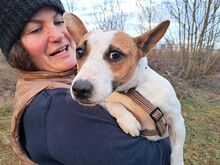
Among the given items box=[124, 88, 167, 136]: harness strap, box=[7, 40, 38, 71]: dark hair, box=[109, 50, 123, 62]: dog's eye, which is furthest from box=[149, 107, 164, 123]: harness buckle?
box=[7, 40, 38, 71]: dark hair

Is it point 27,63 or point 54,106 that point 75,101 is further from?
point 27,63

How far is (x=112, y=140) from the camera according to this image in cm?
166

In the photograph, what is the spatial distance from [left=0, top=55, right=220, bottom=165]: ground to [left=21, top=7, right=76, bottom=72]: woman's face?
2613mm

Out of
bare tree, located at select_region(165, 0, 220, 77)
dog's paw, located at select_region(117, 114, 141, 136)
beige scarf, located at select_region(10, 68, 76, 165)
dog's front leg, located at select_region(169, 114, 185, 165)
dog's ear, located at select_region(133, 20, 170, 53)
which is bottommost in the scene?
bare tree, located at select_region(165, 0, 220, 77)

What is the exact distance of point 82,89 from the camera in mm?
1605

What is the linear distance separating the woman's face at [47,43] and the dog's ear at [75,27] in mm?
77

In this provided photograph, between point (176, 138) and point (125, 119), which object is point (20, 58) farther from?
point (176, 138)

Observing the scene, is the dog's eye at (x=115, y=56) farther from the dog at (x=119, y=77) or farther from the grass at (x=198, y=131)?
the grass at (x=198, y=131)

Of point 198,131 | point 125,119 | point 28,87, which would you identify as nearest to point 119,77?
point 125,119

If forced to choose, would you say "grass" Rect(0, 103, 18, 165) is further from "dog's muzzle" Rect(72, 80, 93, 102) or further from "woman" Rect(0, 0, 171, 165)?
"dog's muzzle" Rect(72, 80, 93, 102)

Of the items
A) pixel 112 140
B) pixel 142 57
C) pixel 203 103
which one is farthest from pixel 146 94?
pixel 203 103

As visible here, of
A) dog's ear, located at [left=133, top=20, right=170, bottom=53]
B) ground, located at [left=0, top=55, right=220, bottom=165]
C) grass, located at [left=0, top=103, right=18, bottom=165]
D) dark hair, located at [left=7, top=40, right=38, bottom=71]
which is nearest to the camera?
dog's ear, located at [left=133, top=20, right=170, bottom=53]

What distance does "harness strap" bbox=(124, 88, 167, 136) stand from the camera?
6.18 feet

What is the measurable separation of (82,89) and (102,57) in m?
0.26
